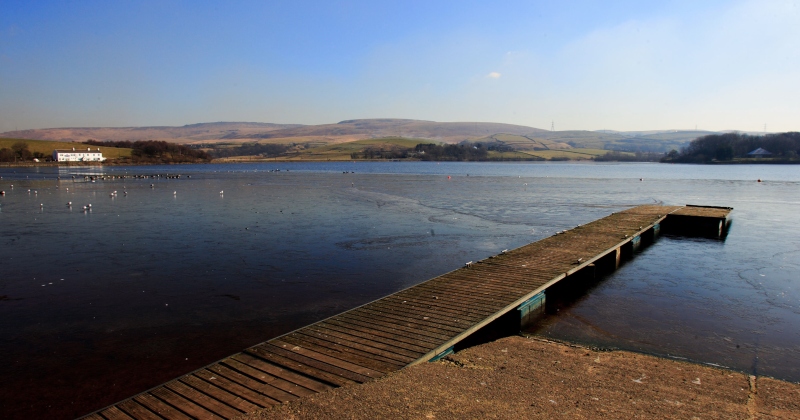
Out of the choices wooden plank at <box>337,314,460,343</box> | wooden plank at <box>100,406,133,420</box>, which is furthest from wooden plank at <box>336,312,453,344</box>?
wooden plank at <box>100,406,133,420</box>

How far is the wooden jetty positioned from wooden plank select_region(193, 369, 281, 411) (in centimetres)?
1

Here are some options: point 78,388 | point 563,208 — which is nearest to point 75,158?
point 563,208

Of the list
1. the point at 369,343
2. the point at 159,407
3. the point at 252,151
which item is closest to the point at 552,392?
the point at 369,343

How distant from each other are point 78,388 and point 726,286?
1467cm

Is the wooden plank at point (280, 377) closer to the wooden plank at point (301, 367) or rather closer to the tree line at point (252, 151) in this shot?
the wooden plank at point (301, 367)

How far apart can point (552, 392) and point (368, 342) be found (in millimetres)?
2849

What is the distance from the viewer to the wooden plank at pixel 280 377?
20.0 ft

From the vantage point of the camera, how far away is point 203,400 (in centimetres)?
584

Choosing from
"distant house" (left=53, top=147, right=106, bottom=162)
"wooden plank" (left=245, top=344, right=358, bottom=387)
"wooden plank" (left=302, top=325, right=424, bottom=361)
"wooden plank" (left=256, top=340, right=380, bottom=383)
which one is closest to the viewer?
"wooden plank" (left=245, top=344, right=358, bottom=387)

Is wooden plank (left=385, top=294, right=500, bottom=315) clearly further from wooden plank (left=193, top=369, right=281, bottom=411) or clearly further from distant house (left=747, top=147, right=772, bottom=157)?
distant house (left=747, top=147, right=772, bottom=157)

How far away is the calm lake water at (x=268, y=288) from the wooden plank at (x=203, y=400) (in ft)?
5.03

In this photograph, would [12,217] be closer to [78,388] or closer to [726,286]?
[78,388]

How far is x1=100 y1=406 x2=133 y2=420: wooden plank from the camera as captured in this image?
18.0 ft

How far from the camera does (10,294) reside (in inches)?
464
